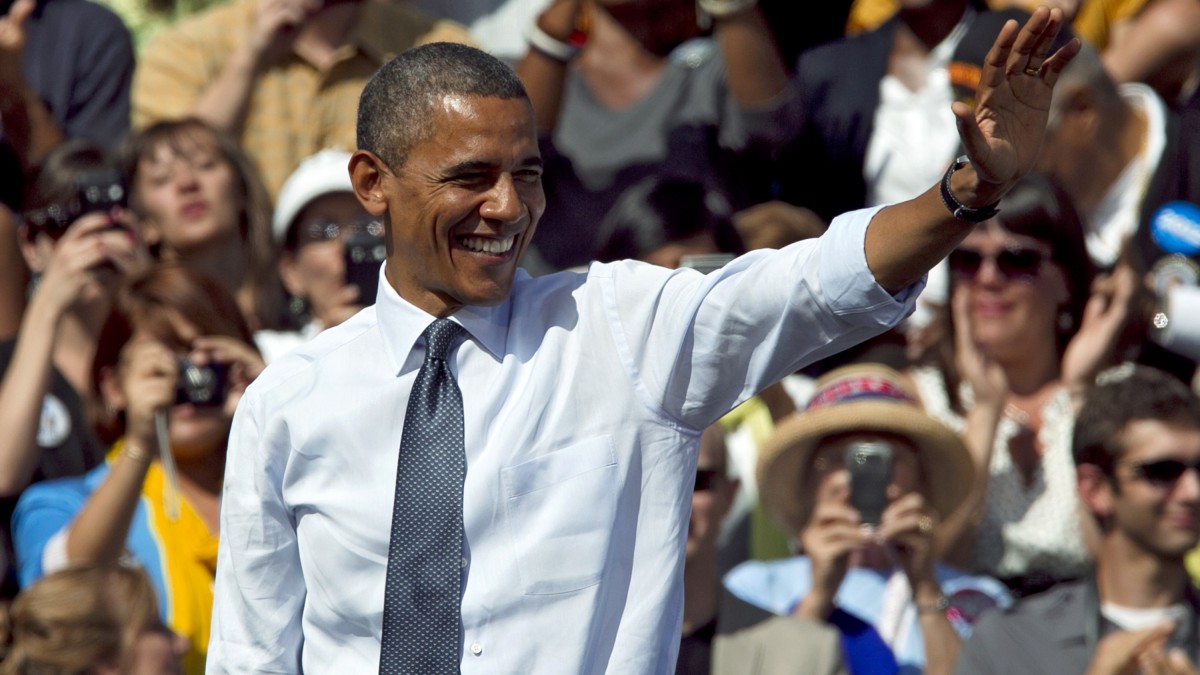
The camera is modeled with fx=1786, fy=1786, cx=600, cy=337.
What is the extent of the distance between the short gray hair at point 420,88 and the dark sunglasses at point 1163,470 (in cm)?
251

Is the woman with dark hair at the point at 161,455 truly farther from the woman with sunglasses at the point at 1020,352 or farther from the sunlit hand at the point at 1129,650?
the sunlit hand at the point at 1129,650

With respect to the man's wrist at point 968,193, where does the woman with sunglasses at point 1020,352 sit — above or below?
below

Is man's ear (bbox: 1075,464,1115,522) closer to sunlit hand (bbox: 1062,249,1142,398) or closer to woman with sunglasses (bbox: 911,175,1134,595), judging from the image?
woman with sunglasses (bbox: 911,175,1134,595)

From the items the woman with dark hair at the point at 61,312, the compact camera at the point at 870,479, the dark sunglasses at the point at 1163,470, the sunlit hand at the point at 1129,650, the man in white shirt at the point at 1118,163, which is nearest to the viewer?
the sunlit hand at the point at 1129,650

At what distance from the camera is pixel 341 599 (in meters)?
2.55

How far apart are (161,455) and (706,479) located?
1.42 metres

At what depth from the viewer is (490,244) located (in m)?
2.51

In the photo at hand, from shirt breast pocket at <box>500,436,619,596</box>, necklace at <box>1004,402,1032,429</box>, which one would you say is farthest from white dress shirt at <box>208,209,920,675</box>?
necklace at <box>1004,402,1032,429</box>

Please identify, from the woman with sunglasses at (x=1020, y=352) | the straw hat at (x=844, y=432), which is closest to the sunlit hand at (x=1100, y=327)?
the woman with sunglasses at (x=1020, y=352)

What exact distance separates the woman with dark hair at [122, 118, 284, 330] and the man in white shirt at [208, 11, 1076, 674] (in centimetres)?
297

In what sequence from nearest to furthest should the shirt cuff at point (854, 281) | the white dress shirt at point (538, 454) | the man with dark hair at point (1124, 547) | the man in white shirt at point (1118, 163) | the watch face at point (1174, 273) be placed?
the shirt cuff at point (854, 281)
the white dress shirt at point (538, 454)
the man with dark hair at point (1124, 547)
the watch face at point (1174, 273)
the man in white shirt at point (1118, 163)

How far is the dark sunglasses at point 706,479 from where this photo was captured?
4.48 metres

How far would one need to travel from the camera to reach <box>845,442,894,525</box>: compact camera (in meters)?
4.57

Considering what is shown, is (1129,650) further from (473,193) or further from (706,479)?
(473,193)
